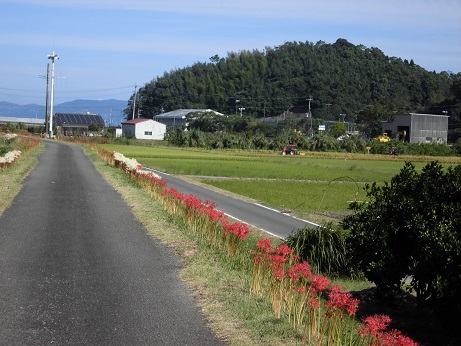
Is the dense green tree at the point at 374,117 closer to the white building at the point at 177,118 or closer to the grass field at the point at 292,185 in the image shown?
the white building at the point at 177,118

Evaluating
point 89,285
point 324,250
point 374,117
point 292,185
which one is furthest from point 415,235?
point 374,117

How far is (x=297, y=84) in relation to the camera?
505ft

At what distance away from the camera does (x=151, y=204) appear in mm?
18703

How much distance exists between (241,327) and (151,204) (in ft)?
38.2

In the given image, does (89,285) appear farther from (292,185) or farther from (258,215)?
(292,185)

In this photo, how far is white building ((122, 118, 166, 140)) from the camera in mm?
106562

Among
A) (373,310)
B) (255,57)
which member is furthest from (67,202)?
(255,57)

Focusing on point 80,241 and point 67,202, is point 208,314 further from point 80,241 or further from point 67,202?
point 67,202

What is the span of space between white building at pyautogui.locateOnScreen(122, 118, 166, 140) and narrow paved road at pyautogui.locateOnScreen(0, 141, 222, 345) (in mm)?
90913

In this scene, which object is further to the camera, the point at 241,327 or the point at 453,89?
the point at 453,89

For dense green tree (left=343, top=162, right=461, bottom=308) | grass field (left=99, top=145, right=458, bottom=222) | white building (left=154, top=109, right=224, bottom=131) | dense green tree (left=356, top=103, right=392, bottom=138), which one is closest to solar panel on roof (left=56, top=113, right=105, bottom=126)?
white building (left=154, top=109, right=224, bottom=131)

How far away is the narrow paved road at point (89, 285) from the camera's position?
23.0 feet

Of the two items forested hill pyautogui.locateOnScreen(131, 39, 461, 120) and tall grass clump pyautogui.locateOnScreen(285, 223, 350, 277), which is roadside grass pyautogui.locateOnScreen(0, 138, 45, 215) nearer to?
tall grass clump pyautogui.locateOnScreen(285, 223, 350, 277)

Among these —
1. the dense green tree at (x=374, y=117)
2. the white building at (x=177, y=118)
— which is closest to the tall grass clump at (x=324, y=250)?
the dense green tree at (x=374, y=117)
